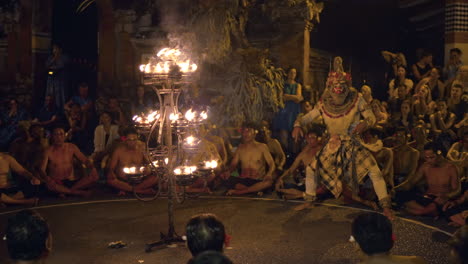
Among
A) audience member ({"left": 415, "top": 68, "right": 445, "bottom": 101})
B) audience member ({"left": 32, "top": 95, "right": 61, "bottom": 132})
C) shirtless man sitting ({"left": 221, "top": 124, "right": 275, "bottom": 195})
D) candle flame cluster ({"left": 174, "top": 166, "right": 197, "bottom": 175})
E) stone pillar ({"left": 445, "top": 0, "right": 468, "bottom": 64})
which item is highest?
stone pillar ({"left": 445, "top": 0, "right": 468, "bottom": 64})

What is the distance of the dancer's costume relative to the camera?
754cm

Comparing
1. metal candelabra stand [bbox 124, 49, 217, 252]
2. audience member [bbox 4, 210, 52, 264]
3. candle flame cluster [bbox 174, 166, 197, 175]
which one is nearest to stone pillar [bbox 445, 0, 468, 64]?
metal candelabra stand [bbox 124, 49, 217, 252]

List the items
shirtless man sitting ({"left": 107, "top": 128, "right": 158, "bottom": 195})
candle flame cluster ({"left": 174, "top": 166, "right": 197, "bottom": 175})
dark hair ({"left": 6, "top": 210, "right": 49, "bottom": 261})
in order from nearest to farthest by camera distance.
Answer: dark hair ({"left": 6, "top": 210, "right": 49, "bottom": 261}) → candle flame cluster ({"left": 174, "top": 166, "right": 197, "bottom": 175}) → shirtless man sitting ({"left": 107, "top": 128, "right": 158, "bottom": 195})

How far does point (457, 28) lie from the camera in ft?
40.6

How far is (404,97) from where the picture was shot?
11305mm

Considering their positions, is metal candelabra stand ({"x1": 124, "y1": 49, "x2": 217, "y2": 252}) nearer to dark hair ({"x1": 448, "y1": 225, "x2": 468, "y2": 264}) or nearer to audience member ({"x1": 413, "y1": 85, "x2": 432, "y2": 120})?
dark hair ({"x1": 448, "y1": 225, "x2": 468, "y2": 264})

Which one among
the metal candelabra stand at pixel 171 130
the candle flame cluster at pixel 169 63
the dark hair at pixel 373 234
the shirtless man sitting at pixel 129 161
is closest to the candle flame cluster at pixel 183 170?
the metal candelabra stand at pixel 171 130

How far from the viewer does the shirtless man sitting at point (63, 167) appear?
9.06 metres

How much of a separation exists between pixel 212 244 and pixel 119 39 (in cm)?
1137

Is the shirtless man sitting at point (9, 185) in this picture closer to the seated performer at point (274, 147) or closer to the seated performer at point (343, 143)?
the seated performer at point (274, 147)

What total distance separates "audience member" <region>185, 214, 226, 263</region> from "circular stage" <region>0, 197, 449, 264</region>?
2510 mm

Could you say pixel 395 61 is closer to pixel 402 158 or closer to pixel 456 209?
pixel 402 158

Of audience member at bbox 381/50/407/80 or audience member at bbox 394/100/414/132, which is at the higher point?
audience member at bbox 381/50/407/80

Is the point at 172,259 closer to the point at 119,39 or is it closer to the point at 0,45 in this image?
the point at 119,39
